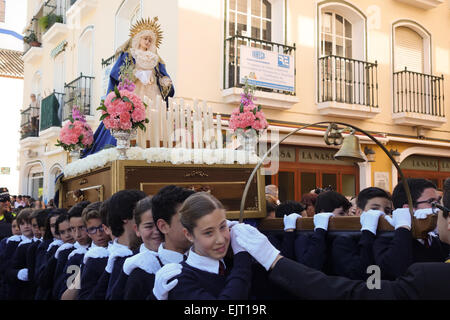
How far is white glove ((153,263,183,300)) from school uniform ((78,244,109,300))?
97 cm

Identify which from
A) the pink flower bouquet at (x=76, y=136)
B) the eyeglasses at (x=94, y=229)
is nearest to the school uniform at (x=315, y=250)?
the eyeglasses at (x=94, y=229)

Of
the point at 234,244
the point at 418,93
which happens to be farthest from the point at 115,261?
the point at 418,93

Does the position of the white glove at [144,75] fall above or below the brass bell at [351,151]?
above

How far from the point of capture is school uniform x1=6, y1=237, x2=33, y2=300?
4.78 m

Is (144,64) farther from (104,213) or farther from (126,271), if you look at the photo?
(126,271)

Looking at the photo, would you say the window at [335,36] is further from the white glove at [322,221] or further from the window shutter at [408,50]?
the white glove at [322,221]

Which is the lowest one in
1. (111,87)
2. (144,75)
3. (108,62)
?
(111,87)

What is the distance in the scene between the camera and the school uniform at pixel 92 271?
9.69ft

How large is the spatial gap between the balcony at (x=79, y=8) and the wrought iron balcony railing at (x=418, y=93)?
7.20 metres

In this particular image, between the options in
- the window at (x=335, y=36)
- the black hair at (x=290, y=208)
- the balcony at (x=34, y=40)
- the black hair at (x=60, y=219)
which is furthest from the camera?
the balcony at (x=34, y=40)

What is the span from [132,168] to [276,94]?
5.26 metres

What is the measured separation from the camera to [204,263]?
208 centimetres

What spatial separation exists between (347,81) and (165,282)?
922 cm

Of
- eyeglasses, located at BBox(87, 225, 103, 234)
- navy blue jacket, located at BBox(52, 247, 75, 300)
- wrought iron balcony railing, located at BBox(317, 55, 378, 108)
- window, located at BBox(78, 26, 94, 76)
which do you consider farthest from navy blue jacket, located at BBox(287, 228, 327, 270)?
window, located at BBox(78, 26, 94, 76)
